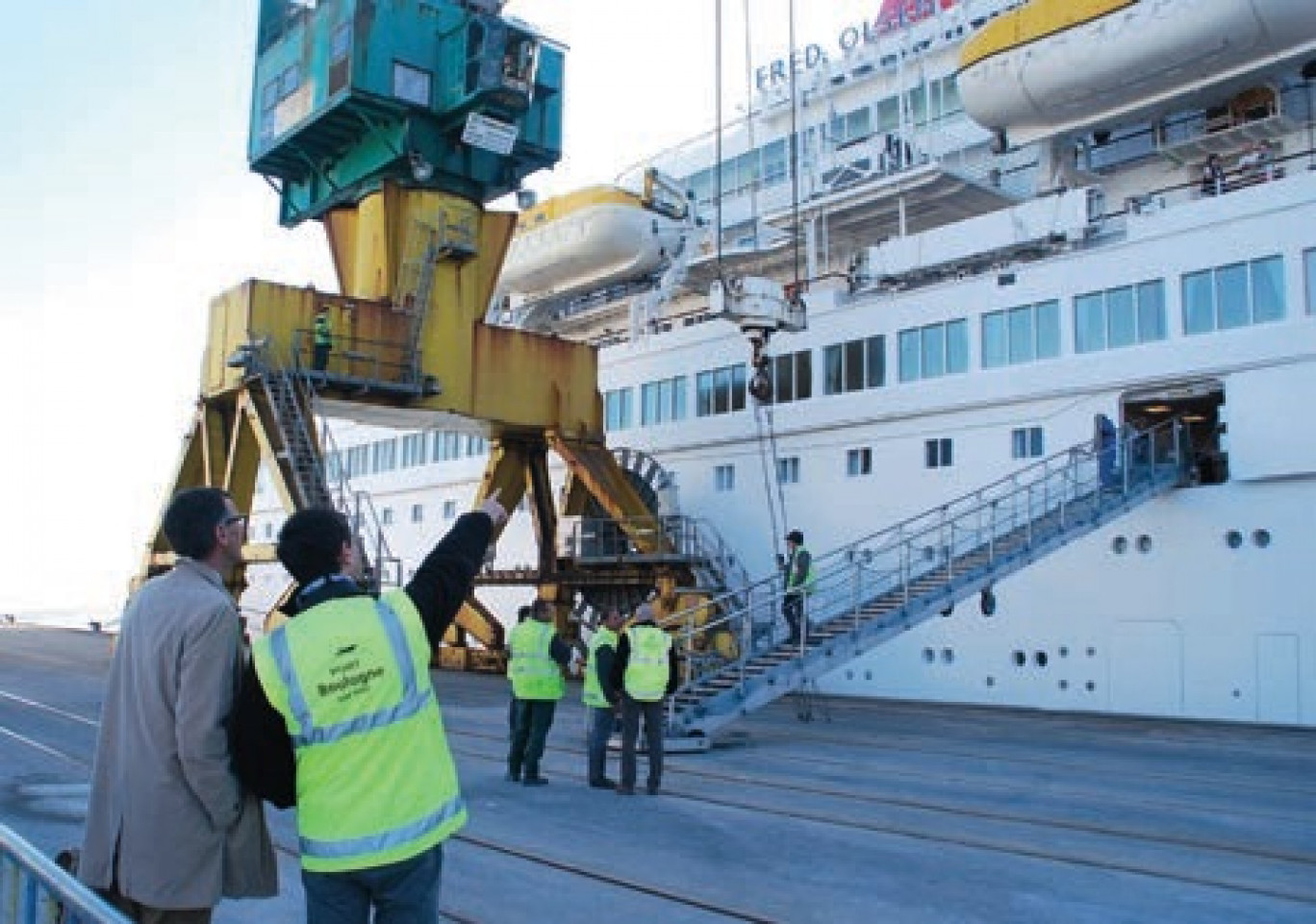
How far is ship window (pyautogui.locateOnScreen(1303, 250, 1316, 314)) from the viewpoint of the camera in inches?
655

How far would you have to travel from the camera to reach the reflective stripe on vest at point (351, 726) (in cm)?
312

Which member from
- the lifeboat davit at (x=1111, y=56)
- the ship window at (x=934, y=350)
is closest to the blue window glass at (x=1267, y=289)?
the lifeboat davit at (x=1111, y=56)

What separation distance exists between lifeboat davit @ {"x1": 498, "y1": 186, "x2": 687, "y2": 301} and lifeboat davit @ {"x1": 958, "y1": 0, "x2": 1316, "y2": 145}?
8.73m

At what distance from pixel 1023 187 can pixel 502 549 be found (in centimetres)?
1605

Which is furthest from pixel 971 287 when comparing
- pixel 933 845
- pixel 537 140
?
pixel 933 845

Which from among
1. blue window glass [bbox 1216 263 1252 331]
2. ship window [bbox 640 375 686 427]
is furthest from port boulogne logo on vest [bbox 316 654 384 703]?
ship window [bbox 640 375 686 427]

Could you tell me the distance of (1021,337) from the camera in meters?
20.1

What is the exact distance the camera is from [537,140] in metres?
23.3

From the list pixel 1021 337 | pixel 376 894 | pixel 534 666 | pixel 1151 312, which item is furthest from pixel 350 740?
pixel 1021 337

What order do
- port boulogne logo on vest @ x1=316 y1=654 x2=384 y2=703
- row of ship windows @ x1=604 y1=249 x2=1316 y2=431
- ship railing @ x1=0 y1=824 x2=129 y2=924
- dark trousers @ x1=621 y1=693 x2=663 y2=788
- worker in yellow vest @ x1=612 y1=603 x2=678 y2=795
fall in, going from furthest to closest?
row of ship windows @ x1=604 y1=249 x2=1316 y2=431
worker in yellow vest @ x1=612 y1=603 x2=678 y2=795
dark trousers @ x1=621 y1=693 x2=663 y2=788
port boulogne logo on vest @ x1=316 y1=654 x2=384 y2=703
ship railing @ x1=0 y1=824 x2=129 y2=924

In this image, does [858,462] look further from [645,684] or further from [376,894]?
[376,894]

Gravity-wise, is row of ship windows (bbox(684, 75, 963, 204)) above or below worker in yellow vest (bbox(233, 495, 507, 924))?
above

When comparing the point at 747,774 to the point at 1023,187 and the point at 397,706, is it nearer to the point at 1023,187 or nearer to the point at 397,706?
the point at 397,706

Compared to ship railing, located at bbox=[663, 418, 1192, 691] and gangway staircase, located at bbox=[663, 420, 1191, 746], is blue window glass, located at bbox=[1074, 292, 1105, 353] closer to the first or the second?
ship railing, located at bbox=[663, 418, 1192, 691]
